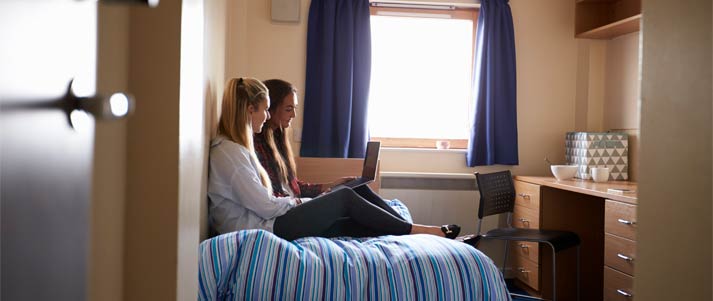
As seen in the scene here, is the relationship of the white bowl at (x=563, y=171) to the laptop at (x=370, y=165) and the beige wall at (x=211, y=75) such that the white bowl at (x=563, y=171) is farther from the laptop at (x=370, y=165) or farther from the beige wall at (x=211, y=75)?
the beige wall at (x=211, y=75)

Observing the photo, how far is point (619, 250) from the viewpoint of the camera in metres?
2.84

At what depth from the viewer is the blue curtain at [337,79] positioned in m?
3.95

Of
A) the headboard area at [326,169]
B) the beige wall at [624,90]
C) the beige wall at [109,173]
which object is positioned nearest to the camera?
the beige wall at [109,173]

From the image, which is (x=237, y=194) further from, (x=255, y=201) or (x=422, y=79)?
(x=422, y=79)

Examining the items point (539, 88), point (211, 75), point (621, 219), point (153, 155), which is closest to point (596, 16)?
point (539, 88)

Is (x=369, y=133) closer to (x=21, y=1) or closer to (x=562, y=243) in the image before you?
(x=562, y=243)

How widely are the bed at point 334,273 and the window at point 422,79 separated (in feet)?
7.15

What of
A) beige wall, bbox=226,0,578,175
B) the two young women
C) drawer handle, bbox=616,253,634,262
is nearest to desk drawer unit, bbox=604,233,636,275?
drawer handle, bbox=616,253,634,262

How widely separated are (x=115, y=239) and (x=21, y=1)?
312 mm

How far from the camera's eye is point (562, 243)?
127 inches

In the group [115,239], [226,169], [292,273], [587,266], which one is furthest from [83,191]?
[587,266]

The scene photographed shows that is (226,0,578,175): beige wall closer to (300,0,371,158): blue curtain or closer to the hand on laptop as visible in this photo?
(300,0,371,158): blue curtain

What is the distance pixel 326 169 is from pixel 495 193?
101cm

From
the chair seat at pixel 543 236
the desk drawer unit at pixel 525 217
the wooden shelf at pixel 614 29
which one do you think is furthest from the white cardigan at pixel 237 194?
the wooden shelf at pixel 614 29
